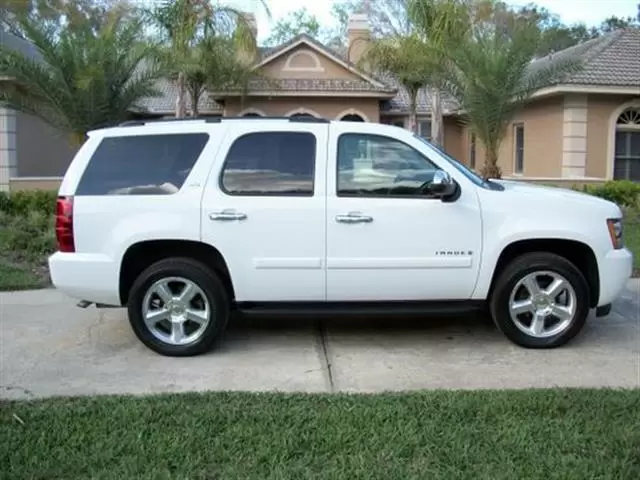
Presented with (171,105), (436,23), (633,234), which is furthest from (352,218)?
(171,105)

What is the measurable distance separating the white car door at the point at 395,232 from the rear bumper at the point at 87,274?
1.80 meters

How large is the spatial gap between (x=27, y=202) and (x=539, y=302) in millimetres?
12705

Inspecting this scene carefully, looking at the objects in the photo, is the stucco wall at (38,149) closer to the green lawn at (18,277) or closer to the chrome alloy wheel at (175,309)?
the green lawn at (18,277)

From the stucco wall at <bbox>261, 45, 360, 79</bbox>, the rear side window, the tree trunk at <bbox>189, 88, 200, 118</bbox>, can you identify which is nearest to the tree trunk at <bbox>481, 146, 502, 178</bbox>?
the stucco wall at <bbox>261, 45, 360, 79</bbox>

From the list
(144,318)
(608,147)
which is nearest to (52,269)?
(144,318)

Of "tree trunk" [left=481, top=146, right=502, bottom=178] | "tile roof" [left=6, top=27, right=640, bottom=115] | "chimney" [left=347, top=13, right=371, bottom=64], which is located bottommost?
"tree trunk" [left=481, top=146, right=502, bottom=178]

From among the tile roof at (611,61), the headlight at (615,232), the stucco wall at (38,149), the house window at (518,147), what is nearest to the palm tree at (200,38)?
the stucco wall at (38,149)

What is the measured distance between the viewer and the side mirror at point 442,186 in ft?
18.9

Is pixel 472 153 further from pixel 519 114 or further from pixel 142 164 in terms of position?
pixel 142 164

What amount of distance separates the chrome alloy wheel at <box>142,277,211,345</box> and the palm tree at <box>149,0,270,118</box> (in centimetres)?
1209

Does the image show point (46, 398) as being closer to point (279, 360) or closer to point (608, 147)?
point (279, 360)

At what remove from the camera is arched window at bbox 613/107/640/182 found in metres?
19.2

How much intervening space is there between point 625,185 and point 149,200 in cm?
1402

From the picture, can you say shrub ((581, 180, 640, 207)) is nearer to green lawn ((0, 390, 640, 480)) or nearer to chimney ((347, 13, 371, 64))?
Result: green lawn ((0, 390, 640, 480))
